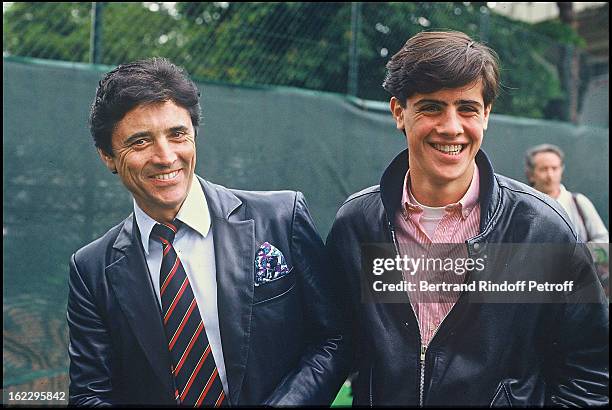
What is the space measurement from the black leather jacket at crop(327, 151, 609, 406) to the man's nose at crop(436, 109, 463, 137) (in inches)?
7.1

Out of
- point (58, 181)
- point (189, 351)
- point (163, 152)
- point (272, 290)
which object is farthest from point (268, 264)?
point (58, 181)

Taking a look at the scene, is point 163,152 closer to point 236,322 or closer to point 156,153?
point 156,153

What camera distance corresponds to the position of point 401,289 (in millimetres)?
1812

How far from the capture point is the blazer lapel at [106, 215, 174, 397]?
5.96ft

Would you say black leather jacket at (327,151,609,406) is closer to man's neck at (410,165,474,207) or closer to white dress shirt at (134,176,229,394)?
man's neck at (410,165,474,207)

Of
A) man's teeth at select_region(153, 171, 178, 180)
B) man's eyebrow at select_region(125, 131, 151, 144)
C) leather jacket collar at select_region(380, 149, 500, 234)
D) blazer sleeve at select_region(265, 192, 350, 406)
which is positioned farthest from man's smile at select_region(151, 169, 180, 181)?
leather jacket collar at select_region(380, 149, 500, 234)

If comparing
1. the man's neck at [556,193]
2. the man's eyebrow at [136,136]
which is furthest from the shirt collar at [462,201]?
the man's neck at [556,193]

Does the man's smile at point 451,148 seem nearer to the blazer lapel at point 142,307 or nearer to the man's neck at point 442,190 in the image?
the man's neck at point 442,190

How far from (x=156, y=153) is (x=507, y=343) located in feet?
3.36

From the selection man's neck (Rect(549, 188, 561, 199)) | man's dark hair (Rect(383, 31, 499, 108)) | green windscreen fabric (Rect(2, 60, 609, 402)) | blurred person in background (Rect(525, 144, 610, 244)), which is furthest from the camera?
man's neck (Rect(549, 188, 561, 199))

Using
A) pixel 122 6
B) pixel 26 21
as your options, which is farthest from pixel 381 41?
pixel 26 21

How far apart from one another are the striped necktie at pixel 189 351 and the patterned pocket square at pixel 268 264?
19cm

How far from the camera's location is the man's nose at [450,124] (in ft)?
5.70

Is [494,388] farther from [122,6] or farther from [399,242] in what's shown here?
[122,6]
